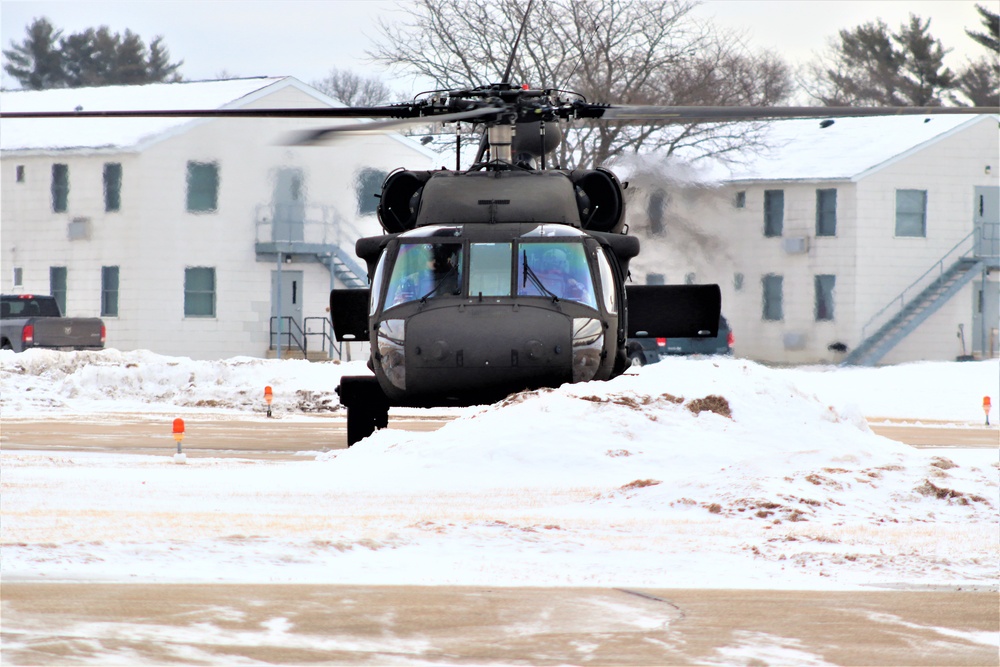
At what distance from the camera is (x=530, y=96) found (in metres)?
16.2

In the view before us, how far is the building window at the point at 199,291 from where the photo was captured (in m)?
40.7

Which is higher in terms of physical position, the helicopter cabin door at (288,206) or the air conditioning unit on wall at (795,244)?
the helicopter cabin door at (288,206)

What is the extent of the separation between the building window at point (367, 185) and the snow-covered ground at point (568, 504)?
2145 centimetres

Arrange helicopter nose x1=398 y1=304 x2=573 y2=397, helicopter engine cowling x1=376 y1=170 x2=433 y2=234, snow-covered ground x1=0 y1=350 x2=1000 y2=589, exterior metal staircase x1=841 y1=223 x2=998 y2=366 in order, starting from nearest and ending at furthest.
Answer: snow-covered ground x1=0 y1=350 x2=1000 y2=589
helicopter nose x1=398 y1=304 x2=573 y2=397
helicopter engine cowling x1=376 y1=170 x2=433 y2=234
exterior metal staircase x1=841 y1=223 x2=998 y2=366

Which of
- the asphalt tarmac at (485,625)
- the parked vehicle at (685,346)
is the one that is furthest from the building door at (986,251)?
the asphalt tarmac at (485,625)

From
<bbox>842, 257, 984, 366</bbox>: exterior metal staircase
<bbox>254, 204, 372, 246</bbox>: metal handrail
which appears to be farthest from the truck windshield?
<bbox>842, 257, 984, 366</bbox>: exterior metal staircase

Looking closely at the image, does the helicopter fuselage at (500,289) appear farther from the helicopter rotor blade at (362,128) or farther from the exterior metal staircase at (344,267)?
the exterior metal staircase at (344,267)

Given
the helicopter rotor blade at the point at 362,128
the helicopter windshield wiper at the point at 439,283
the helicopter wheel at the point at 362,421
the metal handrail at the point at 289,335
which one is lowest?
the helicopter wheel at the point at 362,421

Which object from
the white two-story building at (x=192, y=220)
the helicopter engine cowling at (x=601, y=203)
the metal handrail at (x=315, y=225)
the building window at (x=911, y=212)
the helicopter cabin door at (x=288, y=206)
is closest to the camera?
the helicopter engine cowling at (x=601, y=203)

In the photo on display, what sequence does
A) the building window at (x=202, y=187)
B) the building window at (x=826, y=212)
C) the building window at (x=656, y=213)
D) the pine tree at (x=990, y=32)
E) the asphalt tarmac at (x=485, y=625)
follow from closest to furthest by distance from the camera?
the asphalt tarmac at (x=485, y=625), the building window at (x=656, y=213), the building window at (x=202, y=187), the building window at (x=826, y=212), the pine tree at (x=990, y=32)

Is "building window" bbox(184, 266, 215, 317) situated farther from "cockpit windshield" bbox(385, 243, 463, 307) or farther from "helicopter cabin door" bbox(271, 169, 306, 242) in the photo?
"cockpit windshield" bbox(385, 243, 463, 307)

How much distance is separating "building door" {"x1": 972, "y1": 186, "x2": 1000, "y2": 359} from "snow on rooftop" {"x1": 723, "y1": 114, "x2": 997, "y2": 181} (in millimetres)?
2231

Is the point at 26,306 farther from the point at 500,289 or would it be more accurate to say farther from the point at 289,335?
the point at 500,289

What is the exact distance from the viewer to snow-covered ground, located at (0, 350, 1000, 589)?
897 centimetres
